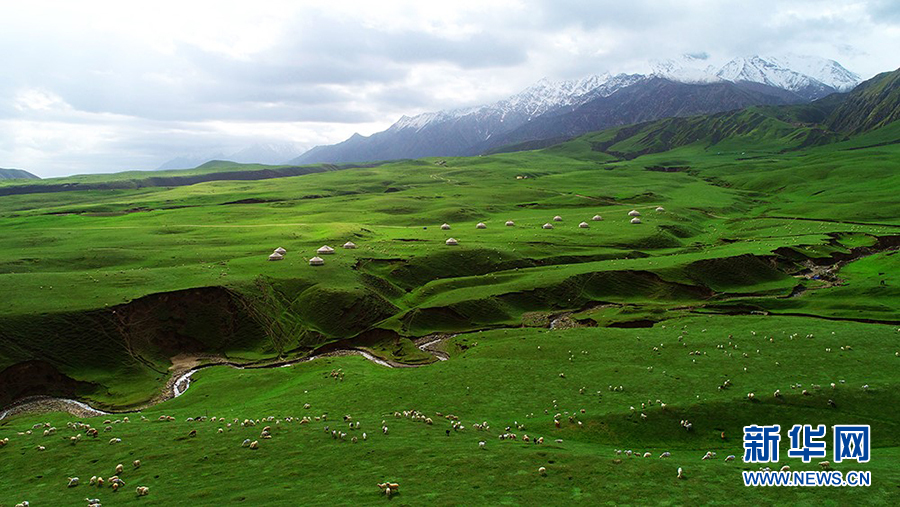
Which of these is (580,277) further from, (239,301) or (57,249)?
(57,249)

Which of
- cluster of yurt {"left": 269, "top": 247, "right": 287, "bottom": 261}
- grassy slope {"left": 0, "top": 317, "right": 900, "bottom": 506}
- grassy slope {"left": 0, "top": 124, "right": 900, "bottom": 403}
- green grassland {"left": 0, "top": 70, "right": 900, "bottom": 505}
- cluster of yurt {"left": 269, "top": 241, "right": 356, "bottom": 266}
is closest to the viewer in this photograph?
grassy slope {"left": 0, "top": 317, "right": 900, "bottom": 506}

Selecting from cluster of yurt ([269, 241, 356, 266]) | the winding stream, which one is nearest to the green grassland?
the winding stream

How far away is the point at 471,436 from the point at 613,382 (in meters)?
16.2

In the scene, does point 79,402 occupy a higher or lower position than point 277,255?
lower

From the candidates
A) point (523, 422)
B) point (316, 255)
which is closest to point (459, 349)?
point (523, 422)

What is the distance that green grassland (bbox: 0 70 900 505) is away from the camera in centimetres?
2208

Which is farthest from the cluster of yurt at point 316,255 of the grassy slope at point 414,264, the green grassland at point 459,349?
the green grassland at point 459,349

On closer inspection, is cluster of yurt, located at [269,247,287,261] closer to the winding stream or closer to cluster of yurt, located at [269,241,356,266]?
cluster of yurt, located at [269,241,356,266]

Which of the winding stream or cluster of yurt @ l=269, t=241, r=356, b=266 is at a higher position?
cluster of yurt @ l=269, t=241, r=356, b=266

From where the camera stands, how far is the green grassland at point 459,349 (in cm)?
2208

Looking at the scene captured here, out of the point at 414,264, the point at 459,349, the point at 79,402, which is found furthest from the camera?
the point at 414,264

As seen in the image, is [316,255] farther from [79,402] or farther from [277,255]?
[79,402]

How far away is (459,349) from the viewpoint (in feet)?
187

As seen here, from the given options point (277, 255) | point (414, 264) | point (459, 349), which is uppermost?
point (277, 255)
